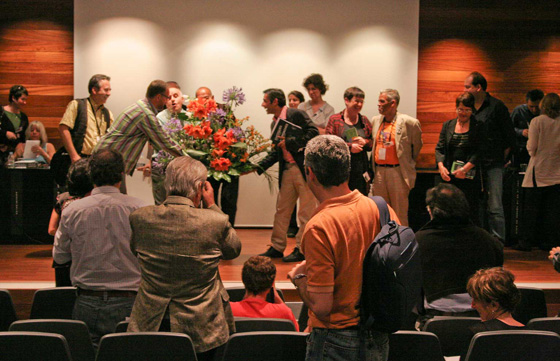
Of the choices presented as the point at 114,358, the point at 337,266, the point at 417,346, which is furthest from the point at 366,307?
the point at 114,358

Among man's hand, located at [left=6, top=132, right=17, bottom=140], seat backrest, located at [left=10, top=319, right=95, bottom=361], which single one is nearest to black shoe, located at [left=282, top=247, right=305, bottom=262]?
seat backrest, located at [left=10, top=319, right=95, bottom=361]

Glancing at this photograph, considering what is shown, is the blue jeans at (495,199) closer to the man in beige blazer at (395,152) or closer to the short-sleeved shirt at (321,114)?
the man in beige blazer at (395,152)

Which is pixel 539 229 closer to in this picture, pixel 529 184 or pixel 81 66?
pixel 529 184

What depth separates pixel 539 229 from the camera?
21.1 ft

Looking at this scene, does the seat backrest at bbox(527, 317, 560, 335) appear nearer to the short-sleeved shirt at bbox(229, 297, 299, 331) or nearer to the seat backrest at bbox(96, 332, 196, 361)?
the short-sleeved shirt at bbox(229, 297, 299, 331)

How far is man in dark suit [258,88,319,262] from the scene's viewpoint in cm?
545

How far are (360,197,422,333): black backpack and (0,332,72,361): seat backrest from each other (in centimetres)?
110

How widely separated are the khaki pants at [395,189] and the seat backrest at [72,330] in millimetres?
3720

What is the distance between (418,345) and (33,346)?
1.43 metres

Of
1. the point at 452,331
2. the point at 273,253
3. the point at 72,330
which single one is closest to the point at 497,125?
the point at 273,253

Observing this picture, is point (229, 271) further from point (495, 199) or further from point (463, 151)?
point (495, 199)

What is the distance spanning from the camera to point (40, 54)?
7.73 m

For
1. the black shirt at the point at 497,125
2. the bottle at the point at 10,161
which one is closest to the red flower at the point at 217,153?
the black shirt at the point at 497,125

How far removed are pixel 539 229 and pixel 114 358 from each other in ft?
17.7
